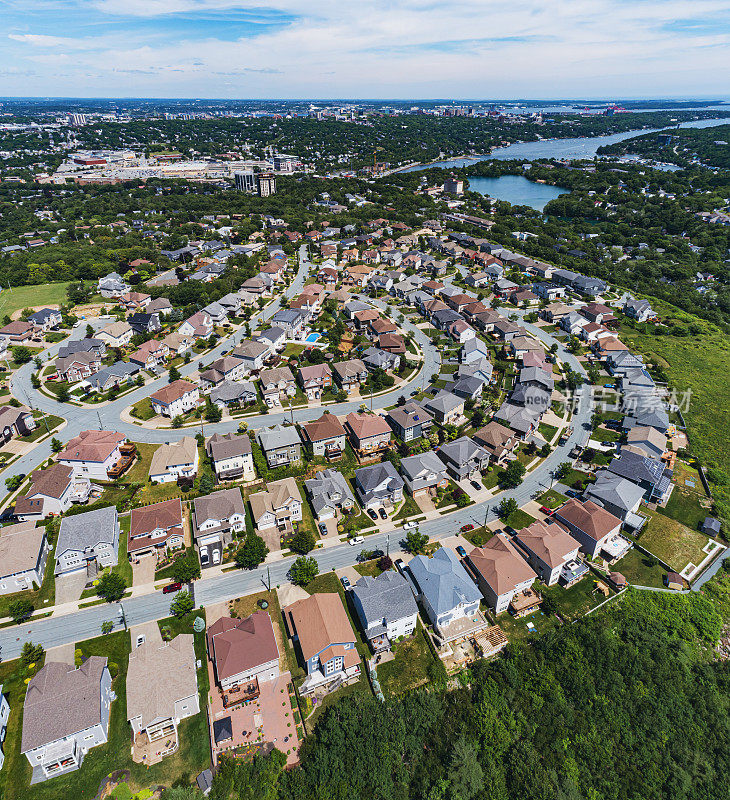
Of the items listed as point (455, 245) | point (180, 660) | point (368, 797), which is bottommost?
point (368, 797)

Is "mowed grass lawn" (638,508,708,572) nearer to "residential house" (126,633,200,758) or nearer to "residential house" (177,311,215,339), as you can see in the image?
"residential house" (126,633,200,758)

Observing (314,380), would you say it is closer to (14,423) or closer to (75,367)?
(75,367)

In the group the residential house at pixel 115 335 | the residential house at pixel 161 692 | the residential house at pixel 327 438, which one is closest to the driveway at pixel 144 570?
the residential house at pixel 161 692

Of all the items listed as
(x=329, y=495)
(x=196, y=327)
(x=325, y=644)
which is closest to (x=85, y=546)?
(x=329, y=495)

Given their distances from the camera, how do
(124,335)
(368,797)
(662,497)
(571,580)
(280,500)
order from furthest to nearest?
(124,335) → (662,497) → (280,500) → (571,580) → (368,797)

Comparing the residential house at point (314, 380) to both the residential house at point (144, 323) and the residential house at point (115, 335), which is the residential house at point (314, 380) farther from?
the residential house at point (115, 335)

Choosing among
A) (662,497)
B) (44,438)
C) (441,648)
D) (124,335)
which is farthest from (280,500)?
(124,335)

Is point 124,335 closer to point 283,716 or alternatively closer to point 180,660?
point 180,660

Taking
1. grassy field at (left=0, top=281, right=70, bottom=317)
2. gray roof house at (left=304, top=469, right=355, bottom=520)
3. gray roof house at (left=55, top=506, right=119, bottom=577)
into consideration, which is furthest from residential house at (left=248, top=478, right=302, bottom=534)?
grassy field at (left=0, top=281, right=70, bottom=317)
